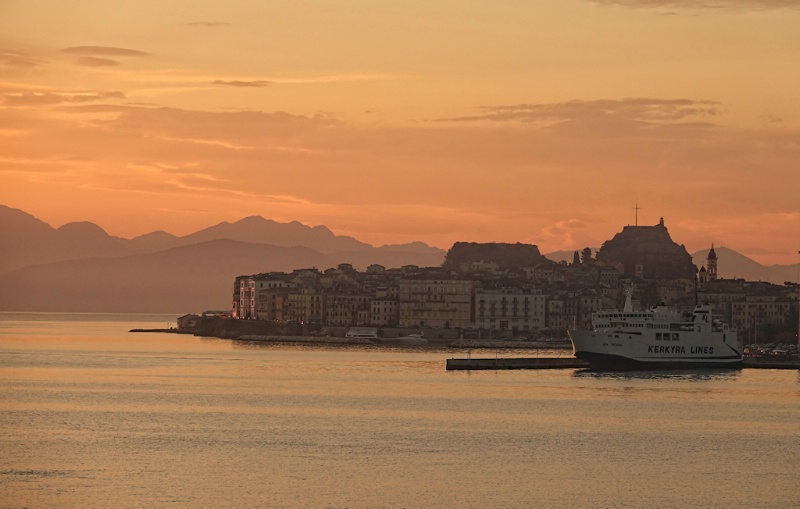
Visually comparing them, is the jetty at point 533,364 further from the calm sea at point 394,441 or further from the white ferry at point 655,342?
the calm sea at point 394,441

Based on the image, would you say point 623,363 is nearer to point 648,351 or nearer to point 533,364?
point 648,351

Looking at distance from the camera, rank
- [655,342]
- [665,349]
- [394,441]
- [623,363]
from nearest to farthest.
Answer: [394,441], [623,363], [655,342], [665,349]

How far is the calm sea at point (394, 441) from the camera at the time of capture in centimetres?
5381

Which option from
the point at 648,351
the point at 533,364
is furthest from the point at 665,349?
the point at 533,364

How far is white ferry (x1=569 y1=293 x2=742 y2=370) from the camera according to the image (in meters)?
134

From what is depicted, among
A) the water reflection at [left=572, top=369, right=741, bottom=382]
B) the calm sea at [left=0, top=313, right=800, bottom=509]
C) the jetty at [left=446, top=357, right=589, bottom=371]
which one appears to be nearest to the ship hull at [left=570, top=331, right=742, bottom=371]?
the water reflection at [left=572, top=369, right=741, bottom=382]

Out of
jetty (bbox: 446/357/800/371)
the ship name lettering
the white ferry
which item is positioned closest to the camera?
jetty (bbox: 446/357/800/371)

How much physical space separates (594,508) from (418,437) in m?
20.2

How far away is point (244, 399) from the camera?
93.9 meters

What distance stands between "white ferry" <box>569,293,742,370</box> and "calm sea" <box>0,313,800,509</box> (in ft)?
36.4

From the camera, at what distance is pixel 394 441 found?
227 ft

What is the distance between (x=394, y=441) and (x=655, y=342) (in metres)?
70.1

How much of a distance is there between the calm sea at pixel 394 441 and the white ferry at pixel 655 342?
11089 mm

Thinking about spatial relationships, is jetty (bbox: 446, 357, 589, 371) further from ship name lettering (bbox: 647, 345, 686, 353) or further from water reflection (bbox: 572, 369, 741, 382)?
ship name lettering (bbox: 647, 345, 686, 353)
